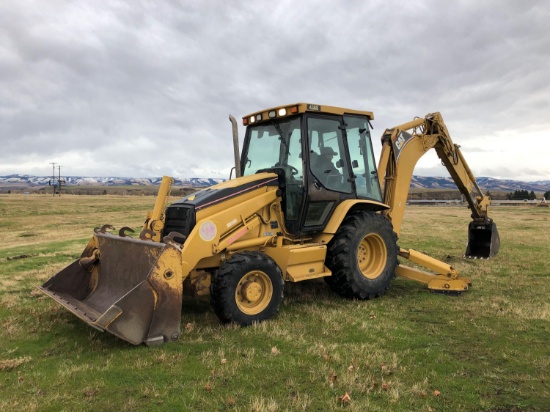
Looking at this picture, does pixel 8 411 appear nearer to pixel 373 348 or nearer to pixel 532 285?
pixel 373 348

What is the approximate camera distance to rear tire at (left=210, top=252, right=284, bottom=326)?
574cm

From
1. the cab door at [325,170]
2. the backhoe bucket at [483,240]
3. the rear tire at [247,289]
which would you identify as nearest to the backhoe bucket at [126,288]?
the rear tire at [247,289]

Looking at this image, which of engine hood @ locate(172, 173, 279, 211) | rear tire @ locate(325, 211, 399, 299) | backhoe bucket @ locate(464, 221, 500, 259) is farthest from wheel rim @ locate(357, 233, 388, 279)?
backhoe bucket @ locate(464, 221, 500, 259)

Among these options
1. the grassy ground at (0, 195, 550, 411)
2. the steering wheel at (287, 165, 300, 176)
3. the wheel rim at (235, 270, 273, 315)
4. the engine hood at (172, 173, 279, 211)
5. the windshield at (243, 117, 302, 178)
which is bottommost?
the grassy ground at (0, 195, 550, 411)

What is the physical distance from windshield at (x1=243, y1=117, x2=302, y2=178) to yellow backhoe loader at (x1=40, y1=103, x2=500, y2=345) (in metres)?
0.02

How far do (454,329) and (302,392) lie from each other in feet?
9.33

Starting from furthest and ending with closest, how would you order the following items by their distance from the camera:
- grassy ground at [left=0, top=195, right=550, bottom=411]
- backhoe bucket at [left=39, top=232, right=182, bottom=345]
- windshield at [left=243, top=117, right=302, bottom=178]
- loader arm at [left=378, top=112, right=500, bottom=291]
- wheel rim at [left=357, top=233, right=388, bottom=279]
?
loader arm at [left=378, top=112, right=500, bottom=291] → wheel rim at [left=357, top=233, right=388, bottom=279] → windshield at [left=243, top=117, right=302, bottom=178] → backhoe bucket at [left=39, top=232, right=182, bottom=345] → grassy ground at [left=0, top=195, right=550, bottom=411]

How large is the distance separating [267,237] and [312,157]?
146cm

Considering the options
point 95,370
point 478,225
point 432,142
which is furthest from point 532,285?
point 95,370

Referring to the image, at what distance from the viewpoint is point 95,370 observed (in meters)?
4.50

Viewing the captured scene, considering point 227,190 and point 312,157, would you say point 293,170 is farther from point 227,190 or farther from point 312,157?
point 227,190

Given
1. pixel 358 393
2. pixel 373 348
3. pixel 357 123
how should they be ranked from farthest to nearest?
pixel 357 123
pixel 373 348
pixel 358 393

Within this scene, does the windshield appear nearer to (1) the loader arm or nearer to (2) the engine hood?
(2) the engine hood

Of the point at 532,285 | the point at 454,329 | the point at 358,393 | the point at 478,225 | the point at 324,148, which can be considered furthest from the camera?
the point at 478,225
